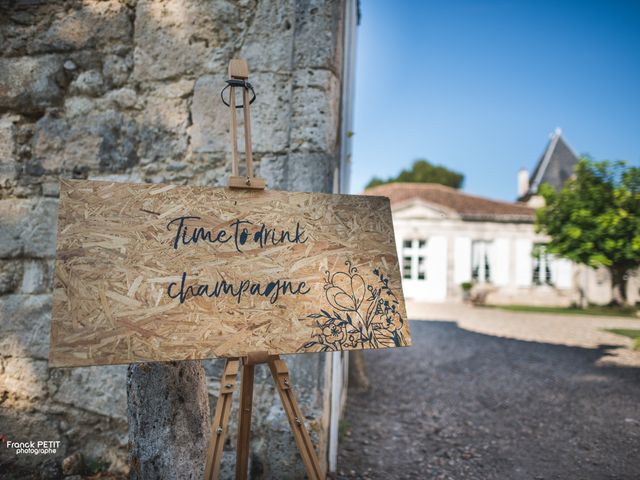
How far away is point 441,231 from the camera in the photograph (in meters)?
14.7

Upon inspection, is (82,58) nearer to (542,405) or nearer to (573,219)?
(542,405)

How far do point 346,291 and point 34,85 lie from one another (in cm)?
230

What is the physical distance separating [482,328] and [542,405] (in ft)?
16.1

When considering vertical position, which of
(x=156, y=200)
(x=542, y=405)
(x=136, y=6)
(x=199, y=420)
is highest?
(x=136, y=6)

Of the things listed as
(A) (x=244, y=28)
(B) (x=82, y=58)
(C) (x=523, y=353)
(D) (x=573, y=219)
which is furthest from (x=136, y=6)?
(D) (x=573, y=219)

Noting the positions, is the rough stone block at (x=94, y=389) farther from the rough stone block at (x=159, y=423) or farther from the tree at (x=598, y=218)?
the tree at (x=598, y=218)

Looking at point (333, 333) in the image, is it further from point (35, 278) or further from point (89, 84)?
point (89, 84)

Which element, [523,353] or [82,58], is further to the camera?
[523,353]

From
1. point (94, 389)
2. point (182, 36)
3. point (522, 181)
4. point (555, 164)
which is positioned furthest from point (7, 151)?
point (522, 181)

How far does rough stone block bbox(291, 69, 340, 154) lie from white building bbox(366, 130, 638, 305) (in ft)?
41.7

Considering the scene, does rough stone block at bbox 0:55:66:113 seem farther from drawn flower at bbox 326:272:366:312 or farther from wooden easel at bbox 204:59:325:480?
drawn flower at bbox 326:272:366:312

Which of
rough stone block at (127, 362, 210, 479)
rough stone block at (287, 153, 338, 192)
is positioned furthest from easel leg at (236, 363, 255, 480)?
rough stone block at (287, 153, 338, 192)

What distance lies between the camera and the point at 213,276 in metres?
1.38

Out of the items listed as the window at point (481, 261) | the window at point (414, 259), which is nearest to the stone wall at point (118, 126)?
the window at point (414, 259)
